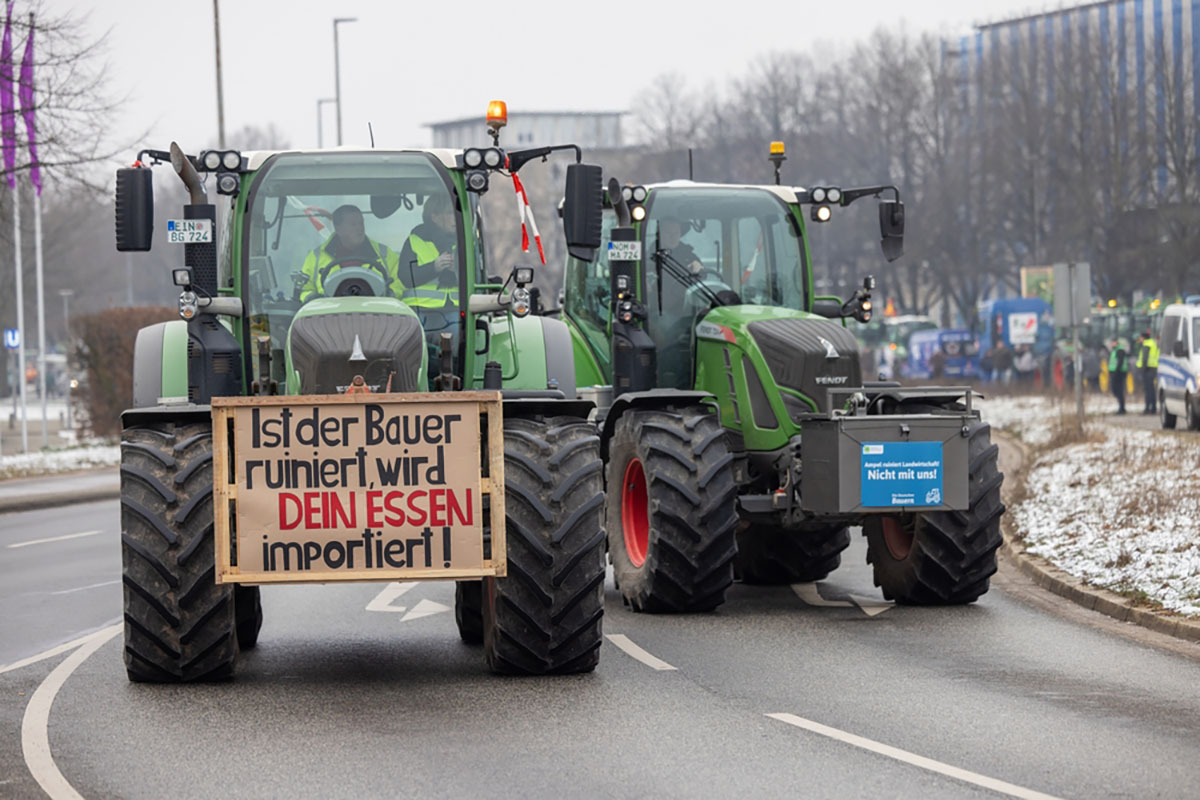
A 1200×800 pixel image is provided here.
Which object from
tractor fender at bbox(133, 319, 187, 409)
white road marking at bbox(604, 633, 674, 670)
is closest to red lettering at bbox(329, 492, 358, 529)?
white road marking at bbox(604, 633, 674, 670)

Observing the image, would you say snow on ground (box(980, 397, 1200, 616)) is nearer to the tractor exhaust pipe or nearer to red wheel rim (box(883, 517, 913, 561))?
red wheel rim (box(883, 517, 913, 561))

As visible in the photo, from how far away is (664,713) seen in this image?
9.59 meters

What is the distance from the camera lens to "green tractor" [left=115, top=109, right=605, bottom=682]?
10.1 metres

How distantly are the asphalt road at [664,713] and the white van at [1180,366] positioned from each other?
2195cm

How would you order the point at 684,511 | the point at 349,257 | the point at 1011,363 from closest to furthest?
1. the point at 349,257
2. the point at 684,511
3. the point at 1011,363

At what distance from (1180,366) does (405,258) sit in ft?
87.8

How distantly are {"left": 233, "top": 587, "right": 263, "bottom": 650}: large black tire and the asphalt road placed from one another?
0.40 feet

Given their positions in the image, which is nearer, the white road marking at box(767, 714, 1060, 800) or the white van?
the white road marking at box(767, 714, 1060, 800)

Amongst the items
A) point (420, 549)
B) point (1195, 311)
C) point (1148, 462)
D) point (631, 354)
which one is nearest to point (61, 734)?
point (420, 549)

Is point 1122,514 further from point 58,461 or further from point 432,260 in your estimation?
point 58,461

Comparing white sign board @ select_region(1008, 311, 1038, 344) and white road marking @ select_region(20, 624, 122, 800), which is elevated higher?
white sign board @ select_region(1008, 311, 1038, 344)

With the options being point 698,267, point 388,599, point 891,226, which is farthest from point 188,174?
point 891,226

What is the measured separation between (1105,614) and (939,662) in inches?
115

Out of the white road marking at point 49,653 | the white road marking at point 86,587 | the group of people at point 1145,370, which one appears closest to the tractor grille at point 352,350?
the white road marking at point 49,653
